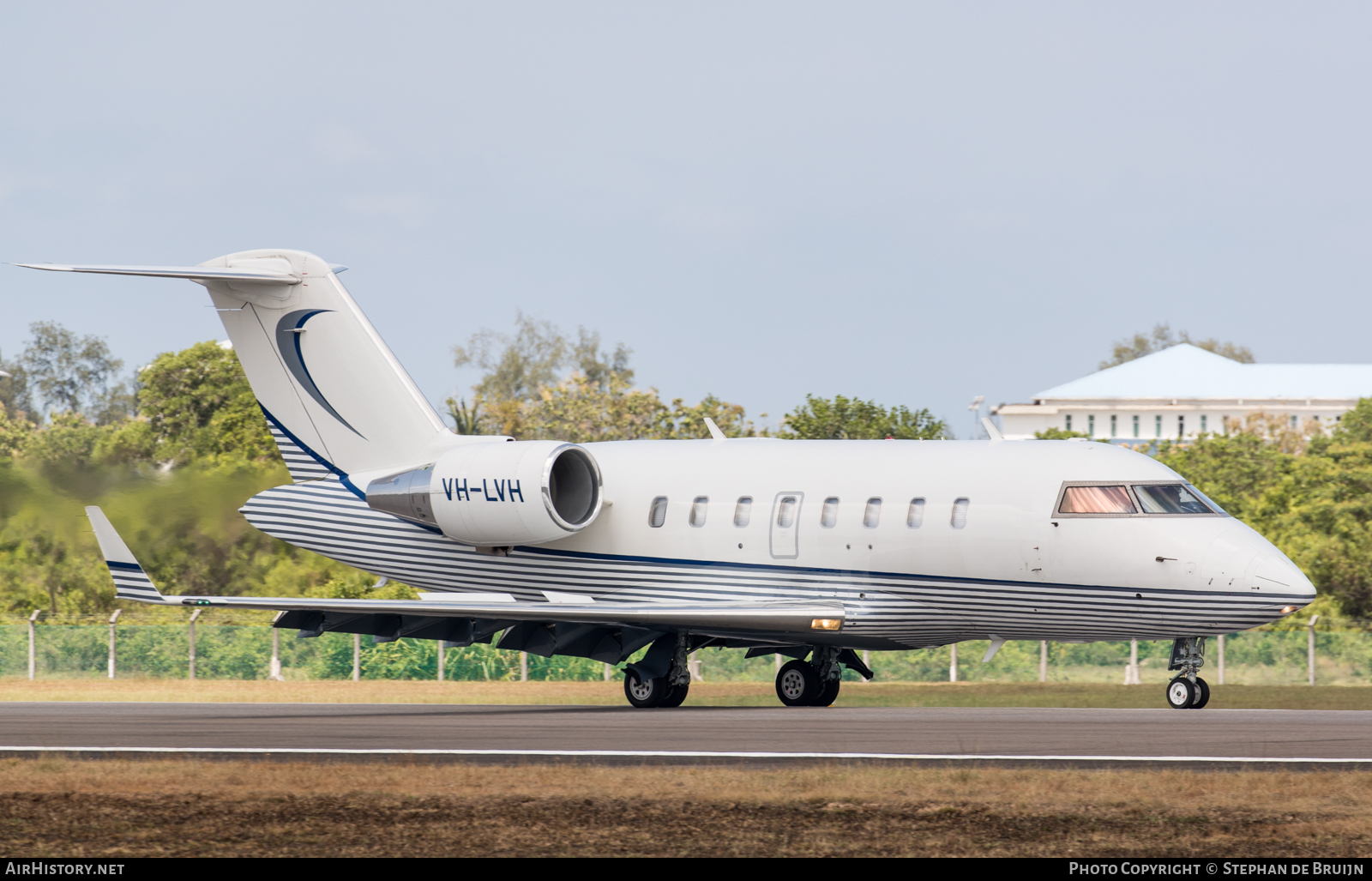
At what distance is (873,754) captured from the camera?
16.9 meters

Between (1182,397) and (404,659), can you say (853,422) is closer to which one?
(404,659)

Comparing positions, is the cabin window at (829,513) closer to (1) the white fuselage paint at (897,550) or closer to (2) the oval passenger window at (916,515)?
(1) the white fuselage paint at (897,550)

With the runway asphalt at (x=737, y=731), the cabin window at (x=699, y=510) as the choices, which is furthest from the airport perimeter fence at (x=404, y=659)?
the runway asphalt at (x=737, y=731)

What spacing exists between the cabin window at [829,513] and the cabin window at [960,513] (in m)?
1.84

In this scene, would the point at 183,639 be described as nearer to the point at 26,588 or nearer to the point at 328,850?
the point at 26,588

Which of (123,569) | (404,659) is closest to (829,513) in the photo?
(123,569)

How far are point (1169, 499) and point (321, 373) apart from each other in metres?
14.1

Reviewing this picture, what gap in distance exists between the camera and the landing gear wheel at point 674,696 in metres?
27.3

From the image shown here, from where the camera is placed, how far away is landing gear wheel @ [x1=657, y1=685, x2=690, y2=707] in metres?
27.3

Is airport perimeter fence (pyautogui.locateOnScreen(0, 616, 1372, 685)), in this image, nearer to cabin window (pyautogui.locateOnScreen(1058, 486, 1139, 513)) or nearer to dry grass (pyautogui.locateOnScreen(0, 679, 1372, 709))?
dry grass (pyautogui.locateOnScreen(0, 679, 1372, 709))

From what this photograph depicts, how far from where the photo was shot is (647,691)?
27.3 m

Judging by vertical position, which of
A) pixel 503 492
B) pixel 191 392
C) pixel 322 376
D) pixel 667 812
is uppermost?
pixel 191 392

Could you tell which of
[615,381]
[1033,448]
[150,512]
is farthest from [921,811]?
[615,381]
